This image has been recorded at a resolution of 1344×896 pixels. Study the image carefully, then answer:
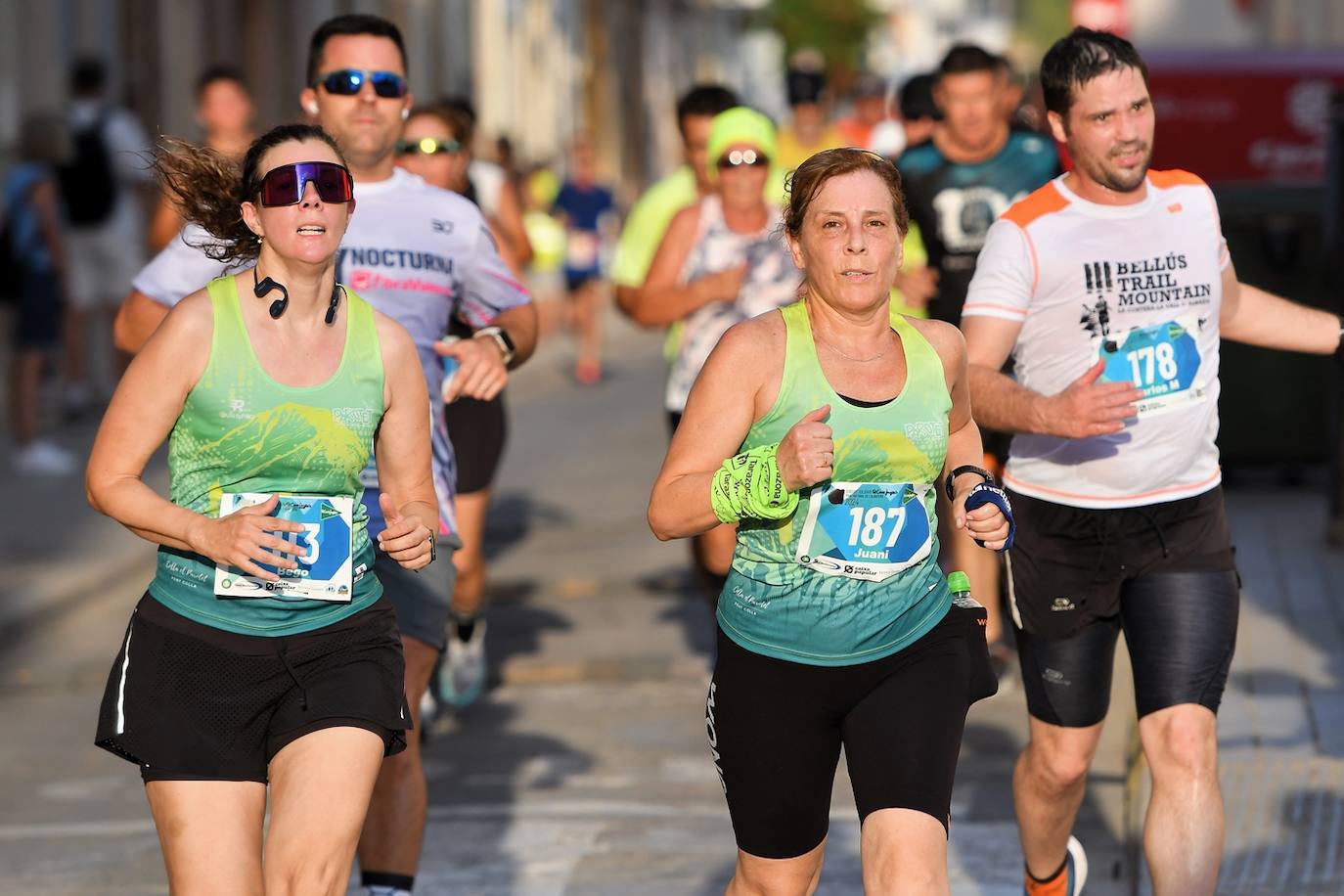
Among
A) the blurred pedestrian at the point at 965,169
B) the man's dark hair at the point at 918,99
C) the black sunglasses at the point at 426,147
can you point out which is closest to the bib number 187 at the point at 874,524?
the blurred pedestrian at the point at 965,169

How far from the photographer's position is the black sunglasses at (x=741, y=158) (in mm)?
7828

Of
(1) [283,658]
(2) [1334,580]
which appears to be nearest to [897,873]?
(1) [283,658]

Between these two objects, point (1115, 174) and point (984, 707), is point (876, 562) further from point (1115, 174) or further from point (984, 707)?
point (984, 707)

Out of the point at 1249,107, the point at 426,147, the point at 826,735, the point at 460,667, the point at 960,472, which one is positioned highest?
the point at 1249,107

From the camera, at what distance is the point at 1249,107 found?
1616 centimetres

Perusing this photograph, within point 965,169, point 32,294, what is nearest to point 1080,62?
point 965,169

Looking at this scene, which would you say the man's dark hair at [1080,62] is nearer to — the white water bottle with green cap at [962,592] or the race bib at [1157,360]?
the race bib at [1157,360]

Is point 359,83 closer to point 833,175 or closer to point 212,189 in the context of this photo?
point 212,189

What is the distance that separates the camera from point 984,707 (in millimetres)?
8141

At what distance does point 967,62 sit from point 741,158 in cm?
84

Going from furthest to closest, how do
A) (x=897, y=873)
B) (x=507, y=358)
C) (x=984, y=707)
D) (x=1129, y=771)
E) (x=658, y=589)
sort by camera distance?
(x=658, y=589) → (x=984, y=707) → (x=1129, y=771) → (x=507, y=358) → (x=897, y=873)

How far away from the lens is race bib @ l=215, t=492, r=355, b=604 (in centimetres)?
423

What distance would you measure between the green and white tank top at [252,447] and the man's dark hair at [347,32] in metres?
1.69

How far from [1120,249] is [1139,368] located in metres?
0.26
